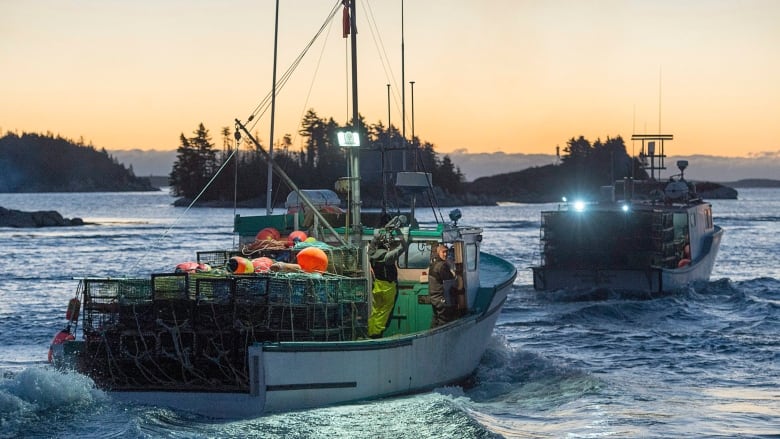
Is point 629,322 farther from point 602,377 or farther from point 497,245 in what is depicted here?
point 497,245

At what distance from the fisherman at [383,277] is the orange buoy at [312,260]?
124cm

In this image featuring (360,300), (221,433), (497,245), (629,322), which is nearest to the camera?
(221,433)

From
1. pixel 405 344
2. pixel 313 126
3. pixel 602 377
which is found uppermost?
pixel 313 126

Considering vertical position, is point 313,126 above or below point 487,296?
above

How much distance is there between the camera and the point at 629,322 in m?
32.1

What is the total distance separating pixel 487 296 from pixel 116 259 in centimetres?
4411

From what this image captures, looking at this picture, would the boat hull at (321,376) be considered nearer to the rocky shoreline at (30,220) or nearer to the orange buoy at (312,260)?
the orange buoy at (312,260)

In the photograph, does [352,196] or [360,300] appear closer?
[360,300]

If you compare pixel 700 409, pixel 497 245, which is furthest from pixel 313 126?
pixel 700 409

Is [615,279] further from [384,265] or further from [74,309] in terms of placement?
[74,309]

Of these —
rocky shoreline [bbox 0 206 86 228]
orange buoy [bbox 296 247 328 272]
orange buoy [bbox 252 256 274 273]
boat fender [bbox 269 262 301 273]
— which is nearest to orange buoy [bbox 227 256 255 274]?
orange buoy [bbox 252 256 274 273]

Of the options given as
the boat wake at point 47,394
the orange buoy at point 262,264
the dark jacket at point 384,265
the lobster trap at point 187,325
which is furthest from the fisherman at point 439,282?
the boat wake at point 47,394

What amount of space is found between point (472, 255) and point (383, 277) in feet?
8.11

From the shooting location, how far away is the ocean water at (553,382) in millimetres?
15359
